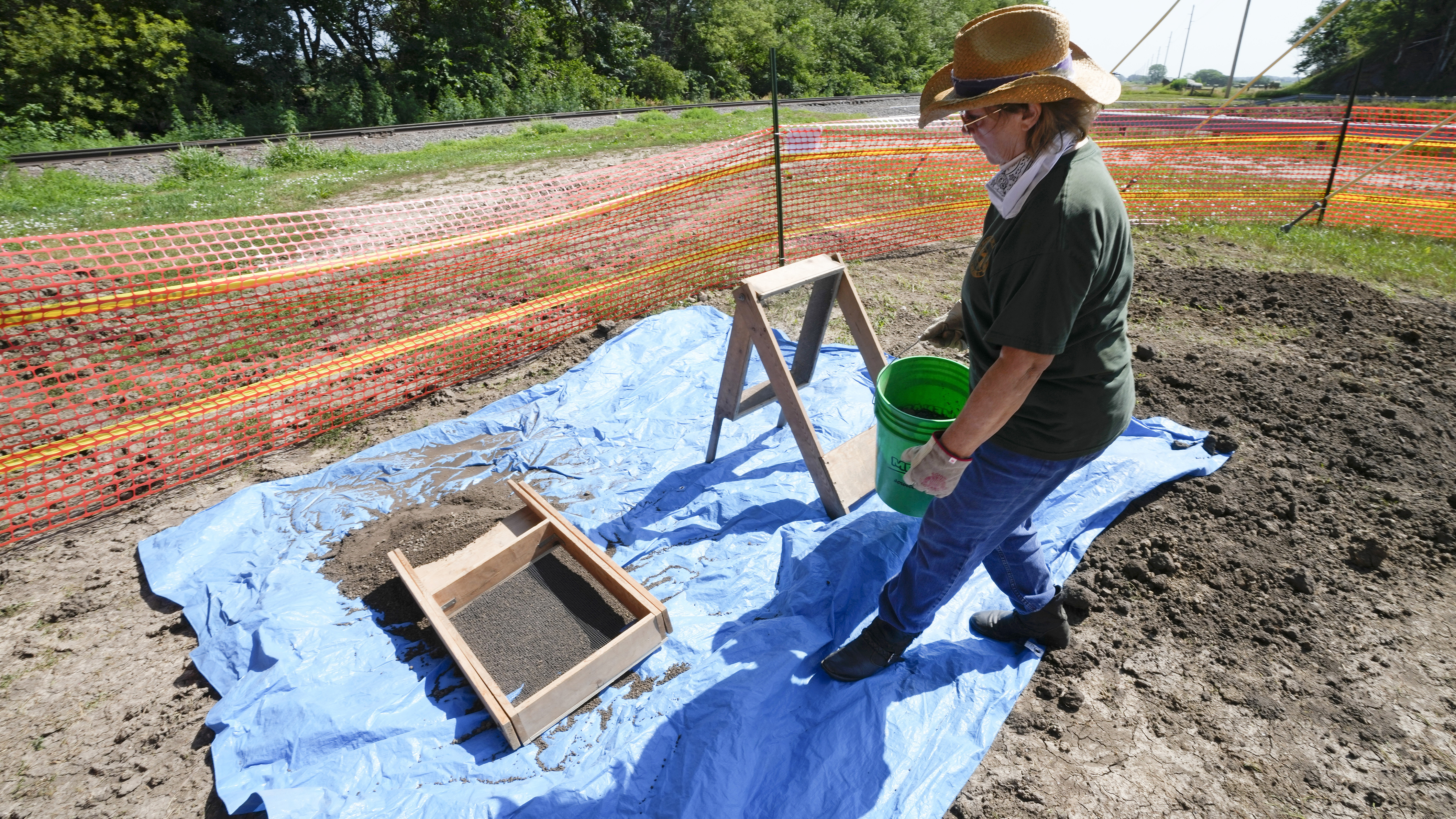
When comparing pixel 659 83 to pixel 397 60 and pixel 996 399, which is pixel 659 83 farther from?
pixel 996 399

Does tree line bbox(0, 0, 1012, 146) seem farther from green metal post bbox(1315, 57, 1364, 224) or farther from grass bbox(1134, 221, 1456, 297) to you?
grass bbox(1134, 221, 1456, 297)

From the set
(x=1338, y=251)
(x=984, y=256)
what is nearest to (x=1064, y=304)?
(x=984, y=256)

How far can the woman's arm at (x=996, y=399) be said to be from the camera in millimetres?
1689

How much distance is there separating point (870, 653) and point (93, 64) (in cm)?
2434

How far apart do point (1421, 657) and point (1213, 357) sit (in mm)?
2840

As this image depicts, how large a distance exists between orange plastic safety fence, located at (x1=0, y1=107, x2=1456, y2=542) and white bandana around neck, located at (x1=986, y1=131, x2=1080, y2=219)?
14.5 ft

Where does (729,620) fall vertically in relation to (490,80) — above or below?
below

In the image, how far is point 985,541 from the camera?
2.23 meters

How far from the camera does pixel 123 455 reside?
414cm

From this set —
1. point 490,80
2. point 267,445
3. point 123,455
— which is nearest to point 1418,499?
point 267,445

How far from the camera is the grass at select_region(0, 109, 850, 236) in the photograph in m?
8.87

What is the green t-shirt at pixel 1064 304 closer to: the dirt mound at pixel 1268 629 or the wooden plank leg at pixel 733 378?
the dirt mound at pixel 1268 629

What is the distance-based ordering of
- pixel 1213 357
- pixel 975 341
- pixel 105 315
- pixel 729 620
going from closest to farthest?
pixel 975 341 < pixel 729 620 < pixel 1213 357 < pixel 105 315

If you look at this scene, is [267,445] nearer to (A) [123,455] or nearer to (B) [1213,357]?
(A) [123,455]
